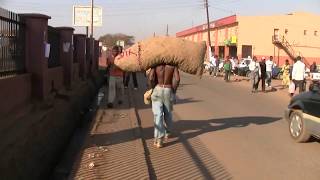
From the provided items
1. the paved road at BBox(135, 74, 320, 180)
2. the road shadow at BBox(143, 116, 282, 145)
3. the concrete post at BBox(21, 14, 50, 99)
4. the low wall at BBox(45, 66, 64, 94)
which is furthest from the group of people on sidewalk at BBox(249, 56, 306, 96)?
the concrete post at BBox(21, 14, 50, 99)

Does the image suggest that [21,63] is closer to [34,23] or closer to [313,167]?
[34,23]

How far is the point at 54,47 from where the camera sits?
47.0ft

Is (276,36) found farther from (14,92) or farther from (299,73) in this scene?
(14,92)

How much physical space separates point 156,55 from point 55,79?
4.07 m

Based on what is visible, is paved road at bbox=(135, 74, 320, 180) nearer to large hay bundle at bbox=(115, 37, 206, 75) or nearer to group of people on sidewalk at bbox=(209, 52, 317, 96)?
large hay bundle at bbox=(115, 37, 206, 75)

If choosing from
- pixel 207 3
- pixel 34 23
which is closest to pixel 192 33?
pixel 207 3

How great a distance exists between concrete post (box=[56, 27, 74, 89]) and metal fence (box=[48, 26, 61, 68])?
34 cm

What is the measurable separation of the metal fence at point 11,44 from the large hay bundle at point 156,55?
1701 millimetres

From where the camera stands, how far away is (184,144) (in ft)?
33.6

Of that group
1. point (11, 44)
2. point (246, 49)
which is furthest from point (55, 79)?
point (246, 49)

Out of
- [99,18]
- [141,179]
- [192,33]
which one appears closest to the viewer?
[141,179]

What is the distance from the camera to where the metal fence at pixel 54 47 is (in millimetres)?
13445

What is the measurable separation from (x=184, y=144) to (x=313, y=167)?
8.28 feet

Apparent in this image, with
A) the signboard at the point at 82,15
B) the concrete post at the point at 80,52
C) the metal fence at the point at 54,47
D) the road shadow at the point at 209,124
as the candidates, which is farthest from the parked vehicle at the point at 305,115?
the signboard at the point at 82,15
